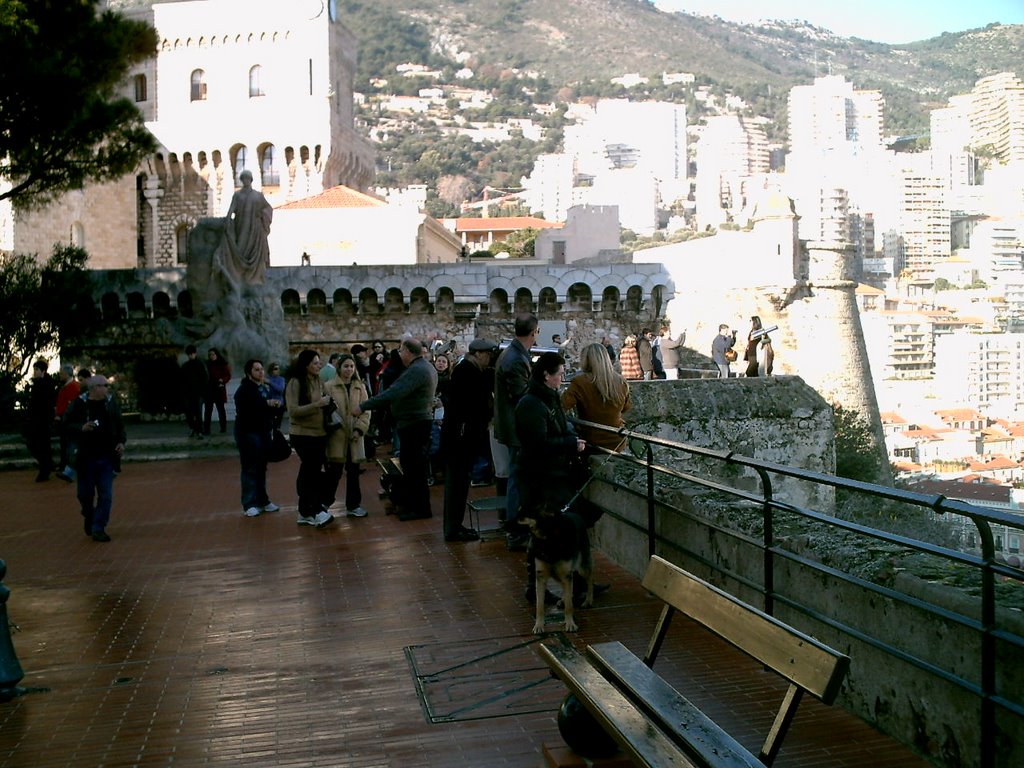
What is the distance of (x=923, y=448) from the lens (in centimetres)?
5297

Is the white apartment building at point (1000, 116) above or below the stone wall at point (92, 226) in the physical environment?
above

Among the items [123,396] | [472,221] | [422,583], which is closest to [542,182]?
→ [472,221]

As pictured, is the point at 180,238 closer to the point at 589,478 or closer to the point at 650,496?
the point at 589,478

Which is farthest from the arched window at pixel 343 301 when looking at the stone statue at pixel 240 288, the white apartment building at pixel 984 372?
the white apartment building at pixel 984 372

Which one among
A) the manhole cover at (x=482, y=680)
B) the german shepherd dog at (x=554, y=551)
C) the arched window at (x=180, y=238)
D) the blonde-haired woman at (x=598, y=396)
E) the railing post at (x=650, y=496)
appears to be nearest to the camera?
the manhole cover at (x=482, y=680)

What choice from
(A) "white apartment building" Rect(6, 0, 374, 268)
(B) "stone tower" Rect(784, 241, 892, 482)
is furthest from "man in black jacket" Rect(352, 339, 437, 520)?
(A) "white apartment building" Rect(6, 0, 374, 268)

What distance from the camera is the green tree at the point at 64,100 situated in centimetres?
1842

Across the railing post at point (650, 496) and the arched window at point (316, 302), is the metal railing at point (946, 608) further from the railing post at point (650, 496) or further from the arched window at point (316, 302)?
the arched window at point (316, 302)

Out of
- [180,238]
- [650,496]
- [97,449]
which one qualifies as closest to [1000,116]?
[180,238]

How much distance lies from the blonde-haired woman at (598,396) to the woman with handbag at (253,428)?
13.3ft

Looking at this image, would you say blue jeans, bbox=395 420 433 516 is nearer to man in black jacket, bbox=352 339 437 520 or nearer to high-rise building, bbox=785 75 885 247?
man in black jacket, bbox=352 339 437 520

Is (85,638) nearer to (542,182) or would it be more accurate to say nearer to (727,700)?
(727,700)

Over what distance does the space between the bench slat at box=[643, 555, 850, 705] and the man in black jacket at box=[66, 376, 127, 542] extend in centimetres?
651

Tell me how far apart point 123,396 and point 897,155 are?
466ft
